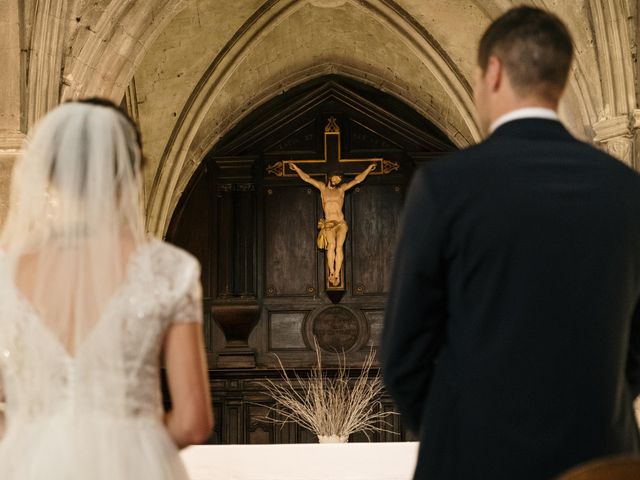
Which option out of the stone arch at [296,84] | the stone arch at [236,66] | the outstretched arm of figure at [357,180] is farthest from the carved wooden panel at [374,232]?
the stone arch at [236,66]

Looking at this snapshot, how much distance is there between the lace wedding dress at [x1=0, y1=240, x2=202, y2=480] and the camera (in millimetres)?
2281

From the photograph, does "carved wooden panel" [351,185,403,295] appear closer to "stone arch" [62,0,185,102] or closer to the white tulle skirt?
"stone arch" [62,0,185,102]

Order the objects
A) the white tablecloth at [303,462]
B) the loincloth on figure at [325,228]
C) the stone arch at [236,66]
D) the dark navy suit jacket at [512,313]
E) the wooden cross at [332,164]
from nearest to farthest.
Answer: the dark navy suit jacket at [512,313] < the white tablecloth at [303,462] < the stone arch at [236,66] < the loincloth on figure at [325,228] < the wooden cross at [332,164]

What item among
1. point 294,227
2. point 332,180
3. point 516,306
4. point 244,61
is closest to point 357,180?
point 332,180

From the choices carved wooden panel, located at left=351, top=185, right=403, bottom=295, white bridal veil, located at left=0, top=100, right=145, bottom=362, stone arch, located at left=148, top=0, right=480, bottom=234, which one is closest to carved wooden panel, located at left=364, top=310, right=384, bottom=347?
carved wooden panel, located at left=351, top=185, right=403, bottom=295

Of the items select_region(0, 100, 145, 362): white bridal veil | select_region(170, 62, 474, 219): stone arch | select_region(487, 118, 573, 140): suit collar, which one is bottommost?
select_region(0, 100, 145, 362): white bridal veil

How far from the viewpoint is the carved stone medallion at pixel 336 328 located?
1345 cm

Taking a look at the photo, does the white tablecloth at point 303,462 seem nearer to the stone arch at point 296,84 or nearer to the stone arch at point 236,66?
the stone arch at point 236,66

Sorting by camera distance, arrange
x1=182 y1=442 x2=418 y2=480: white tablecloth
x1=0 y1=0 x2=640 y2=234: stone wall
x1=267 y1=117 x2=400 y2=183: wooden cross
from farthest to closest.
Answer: x1=267 y1=117 x2=400 y2=183: wooden cross < x1=0 y1=0 x2=640 y2=234: stone wall < x1=182 y1=442 x2=418 y2=480: white tablecloth

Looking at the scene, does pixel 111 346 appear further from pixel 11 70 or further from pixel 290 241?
pixel 290 241

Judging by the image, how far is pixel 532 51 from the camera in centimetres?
226

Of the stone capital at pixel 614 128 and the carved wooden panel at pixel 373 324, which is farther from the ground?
the stone capital at pixel 614 128

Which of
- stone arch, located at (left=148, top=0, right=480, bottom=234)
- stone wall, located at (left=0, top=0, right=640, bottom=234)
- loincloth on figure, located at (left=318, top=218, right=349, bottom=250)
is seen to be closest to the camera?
stone wall, located at (left=0, top=0, right=640, bottom=234)

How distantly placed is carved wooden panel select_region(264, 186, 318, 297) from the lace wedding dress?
1125 cm
